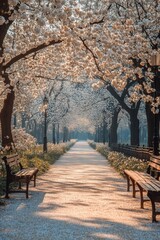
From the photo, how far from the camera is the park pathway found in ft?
24.4

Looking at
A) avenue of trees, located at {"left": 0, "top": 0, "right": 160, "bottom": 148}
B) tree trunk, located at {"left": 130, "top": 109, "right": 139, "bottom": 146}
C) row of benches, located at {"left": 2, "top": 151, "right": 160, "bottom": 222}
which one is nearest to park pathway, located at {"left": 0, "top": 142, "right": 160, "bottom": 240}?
row of benches, located at {"left": 2, "top": 151, "right": 160, "bottom": 222}

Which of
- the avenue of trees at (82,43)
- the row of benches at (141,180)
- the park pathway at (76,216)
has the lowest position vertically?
the park pathway at (76,216)

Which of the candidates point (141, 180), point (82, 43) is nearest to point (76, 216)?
point (141, 180)

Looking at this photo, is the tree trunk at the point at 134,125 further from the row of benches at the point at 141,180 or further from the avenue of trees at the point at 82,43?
the row of benches at the point at 141,180

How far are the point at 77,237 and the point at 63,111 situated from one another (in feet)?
162

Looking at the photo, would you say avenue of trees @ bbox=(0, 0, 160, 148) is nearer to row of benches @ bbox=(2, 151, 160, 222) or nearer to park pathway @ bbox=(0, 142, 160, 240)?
row of benches @ bbox=(2, 151, 160, 222)

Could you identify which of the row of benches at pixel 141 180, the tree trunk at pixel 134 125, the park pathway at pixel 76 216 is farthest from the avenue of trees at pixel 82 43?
the tree trunk at pixel 134 125

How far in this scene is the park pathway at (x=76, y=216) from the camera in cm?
745

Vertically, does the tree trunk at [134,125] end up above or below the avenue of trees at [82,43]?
below

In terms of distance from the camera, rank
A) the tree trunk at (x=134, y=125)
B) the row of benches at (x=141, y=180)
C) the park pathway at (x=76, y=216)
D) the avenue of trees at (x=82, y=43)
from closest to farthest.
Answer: the park pathway at (x=76, y=216) → the row of benches at (x=141, y=180) → the avenue of trees at (x=82, y=43) → the tree trunk at (x=134, y=125)

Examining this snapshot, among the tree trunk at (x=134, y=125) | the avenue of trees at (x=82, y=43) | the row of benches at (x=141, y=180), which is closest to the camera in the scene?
the row of benches at (x=141, y=180)

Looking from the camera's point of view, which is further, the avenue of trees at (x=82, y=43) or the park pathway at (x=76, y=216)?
the avenue of trees at (x=82, y=43)

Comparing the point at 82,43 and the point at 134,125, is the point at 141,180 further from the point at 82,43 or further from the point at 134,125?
the point at 134,125

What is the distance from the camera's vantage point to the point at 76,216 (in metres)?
8.98
